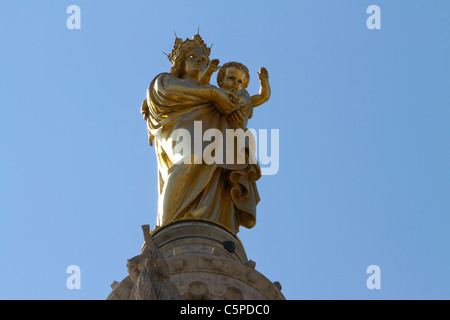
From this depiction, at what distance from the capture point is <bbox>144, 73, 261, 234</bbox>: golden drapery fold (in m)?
17.0

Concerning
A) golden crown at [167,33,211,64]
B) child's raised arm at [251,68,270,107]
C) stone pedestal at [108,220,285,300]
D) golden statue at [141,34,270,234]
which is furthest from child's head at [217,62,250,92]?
stone pedestal at [108,220,285,300]

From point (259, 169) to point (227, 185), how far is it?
0.69 meters

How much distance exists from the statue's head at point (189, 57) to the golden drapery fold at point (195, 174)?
783 mm

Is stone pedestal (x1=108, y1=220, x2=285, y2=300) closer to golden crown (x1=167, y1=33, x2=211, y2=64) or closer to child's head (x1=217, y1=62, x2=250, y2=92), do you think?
child's head (x1=217, y1=62, x2=250, y2=92)

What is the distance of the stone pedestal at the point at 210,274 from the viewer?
13281mm

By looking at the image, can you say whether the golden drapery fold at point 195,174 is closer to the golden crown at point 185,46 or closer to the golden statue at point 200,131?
the golden statue at point 200,131

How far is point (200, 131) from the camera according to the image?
18172 millimetres

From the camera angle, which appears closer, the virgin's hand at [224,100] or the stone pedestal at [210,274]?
the stone pedestal at [210,274]

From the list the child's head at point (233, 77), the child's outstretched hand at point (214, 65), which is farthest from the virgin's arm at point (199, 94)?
the child's head at point (233, 77)

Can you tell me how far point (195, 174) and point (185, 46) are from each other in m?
4.19

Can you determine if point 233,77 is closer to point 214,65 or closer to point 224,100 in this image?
point 214,65
